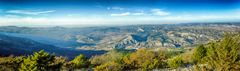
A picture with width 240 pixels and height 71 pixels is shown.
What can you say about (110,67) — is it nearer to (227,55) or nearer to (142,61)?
(142,61)

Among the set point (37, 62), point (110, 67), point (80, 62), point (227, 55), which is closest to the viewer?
point (227, 55)

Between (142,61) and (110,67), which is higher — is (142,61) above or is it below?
below

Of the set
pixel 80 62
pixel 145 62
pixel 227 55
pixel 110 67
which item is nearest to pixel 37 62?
pixel 110 67

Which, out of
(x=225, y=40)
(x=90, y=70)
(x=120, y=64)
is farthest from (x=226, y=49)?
(x=90, y=70)

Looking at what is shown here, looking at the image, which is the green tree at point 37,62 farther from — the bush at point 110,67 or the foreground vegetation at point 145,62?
the bush at point 110,67

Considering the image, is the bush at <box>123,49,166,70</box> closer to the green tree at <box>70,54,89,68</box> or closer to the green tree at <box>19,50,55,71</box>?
the green tree at <box>70,54,89,68</box>

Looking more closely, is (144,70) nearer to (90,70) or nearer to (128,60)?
(128,60)

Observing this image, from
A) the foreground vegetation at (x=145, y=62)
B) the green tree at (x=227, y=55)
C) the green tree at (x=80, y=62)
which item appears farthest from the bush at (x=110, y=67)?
the green tree at (x=227, y=55)

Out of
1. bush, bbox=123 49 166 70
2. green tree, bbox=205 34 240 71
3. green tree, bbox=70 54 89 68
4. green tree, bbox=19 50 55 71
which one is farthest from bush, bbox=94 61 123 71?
green tree, bbox=205 34 240 71
